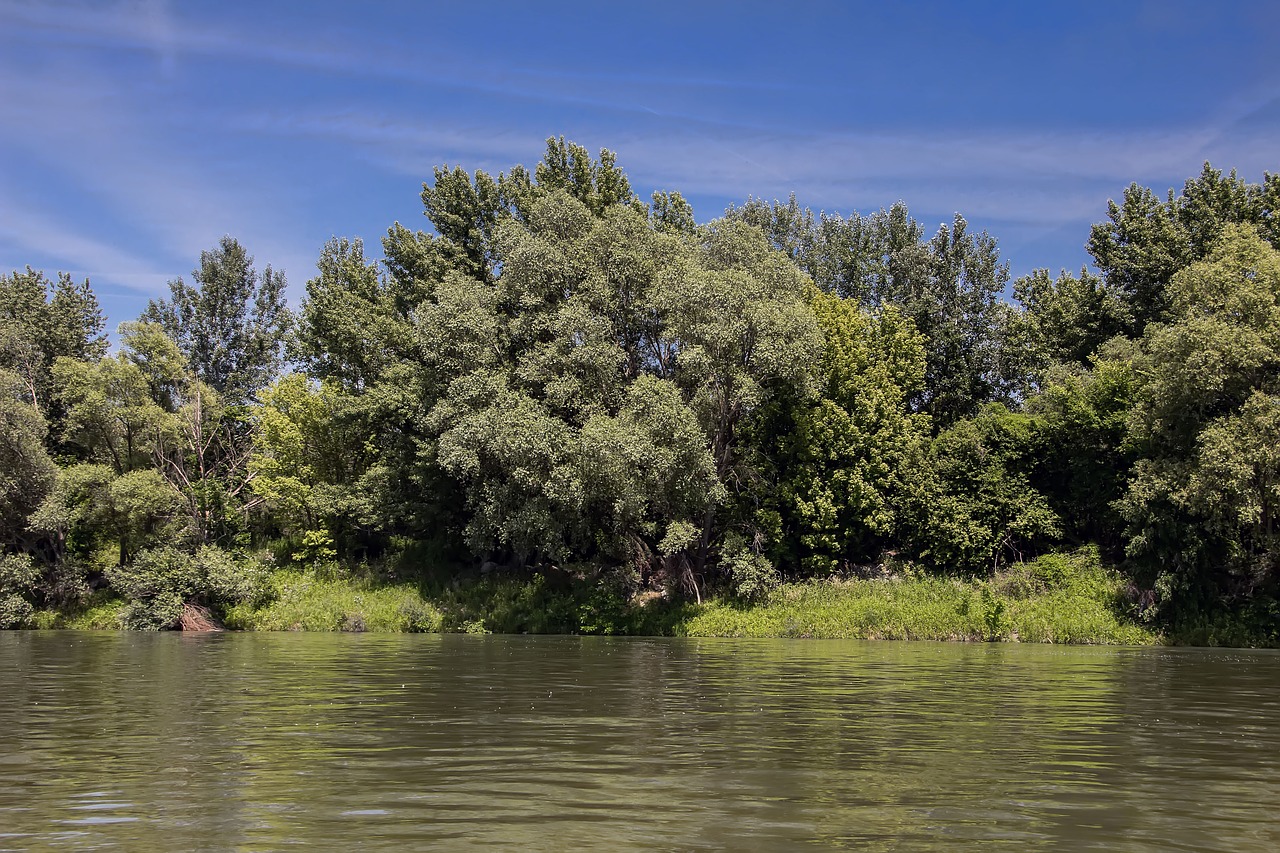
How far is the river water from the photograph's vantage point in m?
7.82

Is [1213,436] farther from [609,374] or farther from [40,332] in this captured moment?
[40,332]

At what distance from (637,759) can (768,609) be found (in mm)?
30258

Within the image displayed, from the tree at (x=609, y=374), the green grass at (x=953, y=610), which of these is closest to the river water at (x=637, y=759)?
the green grass at (x=953, y=610)

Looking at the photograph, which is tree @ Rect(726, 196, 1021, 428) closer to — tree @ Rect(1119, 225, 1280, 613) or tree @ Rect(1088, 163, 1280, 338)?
tree @ Rect(1088, 163, 1280, 338)

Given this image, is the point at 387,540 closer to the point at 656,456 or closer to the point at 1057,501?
the point at 656,456

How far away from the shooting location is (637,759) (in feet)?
36.0

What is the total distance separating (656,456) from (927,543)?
47.5ft

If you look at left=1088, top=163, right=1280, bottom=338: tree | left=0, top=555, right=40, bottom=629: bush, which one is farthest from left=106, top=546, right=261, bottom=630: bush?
Answer: left=1088, top=163, right=1280, bottom=338: tree

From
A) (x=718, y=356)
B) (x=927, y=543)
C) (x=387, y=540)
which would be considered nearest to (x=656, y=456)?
(x=718, y=356)

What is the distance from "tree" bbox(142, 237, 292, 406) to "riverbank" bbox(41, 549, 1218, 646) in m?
36.6

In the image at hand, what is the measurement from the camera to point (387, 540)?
54.6 meters

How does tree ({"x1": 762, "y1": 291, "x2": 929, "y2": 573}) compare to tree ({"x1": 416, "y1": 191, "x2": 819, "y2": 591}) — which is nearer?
tree ({"x1": 416, "y1": 191, "x2": 819, "y2": 591})

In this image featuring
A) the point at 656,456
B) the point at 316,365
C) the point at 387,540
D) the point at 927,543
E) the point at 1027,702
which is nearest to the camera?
the point at 1027,702

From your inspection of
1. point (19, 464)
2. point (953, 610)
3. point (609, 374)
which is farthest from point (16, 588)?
point (953, 610)
